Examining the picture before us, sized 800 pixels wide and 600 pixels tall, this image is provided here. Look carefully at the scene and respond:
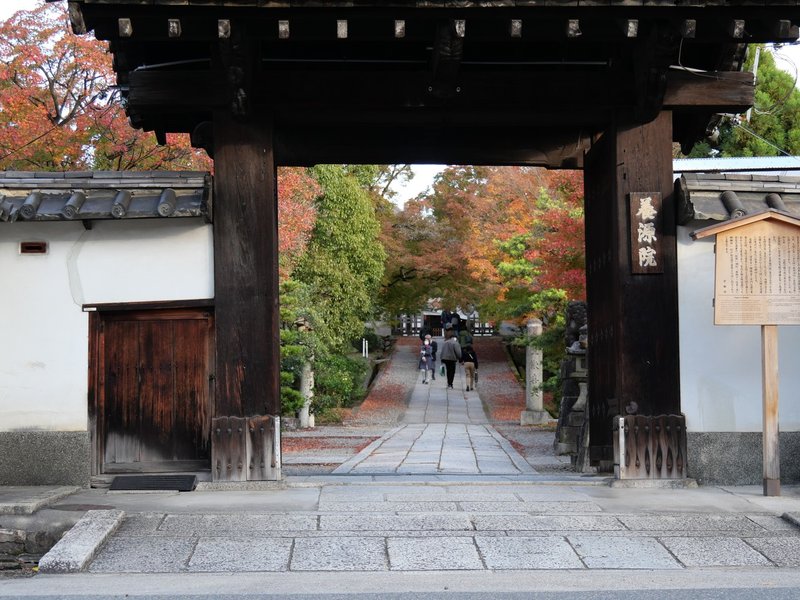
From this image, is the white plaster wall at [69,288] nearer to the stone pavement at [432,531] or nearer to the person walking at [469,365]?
the stone pavement at [432,531]

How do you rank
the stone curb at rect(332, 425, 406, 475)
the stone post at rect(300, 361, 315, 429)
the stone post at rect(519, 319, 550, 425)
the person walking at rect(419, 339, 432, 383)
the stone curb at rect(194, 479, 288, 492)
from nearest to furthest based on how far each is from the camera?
1. the stone curb at rect(194, 479, 288, 492)
2. the stone curb at rect(332, 425, 406, 475)
3. the stone post at rect(300, 361, 315, 429)
4. the stone post at rect(519, 319, 550, 425)
5. the person walking at rect(419, 339, 432, 383)

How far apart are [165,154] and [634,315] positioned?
48.7 feet

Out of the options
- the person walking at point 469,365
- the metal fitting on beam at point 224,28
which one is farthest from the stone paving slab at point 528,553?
the person walking at point 469,365

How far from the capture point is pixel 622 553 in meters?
6.48

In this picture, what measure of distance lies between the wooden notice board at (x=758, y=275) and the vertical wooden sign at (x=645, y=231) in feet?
2.72

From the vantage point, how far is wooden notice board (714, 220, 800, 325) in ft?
27.6

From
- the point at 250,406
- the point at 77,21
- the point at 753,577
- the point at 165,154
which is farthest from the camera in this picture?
the point at 165,154

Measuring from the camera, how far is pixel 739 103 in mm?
9148

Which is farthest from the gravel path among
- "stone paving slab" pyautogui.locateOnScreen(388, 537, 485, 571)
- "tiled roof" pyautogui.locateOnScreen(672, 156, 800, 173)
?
"stone paving slab" pyautogui.locateOnScreen(388, 537, 485, 571)

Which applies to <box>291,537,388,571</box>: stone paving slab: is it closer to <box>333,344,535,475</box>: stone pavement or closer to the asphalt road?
the asphalt road

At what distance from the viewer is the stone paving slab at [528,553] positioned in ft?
20.4

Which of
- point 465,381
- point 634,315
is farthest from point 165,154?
point 465,381

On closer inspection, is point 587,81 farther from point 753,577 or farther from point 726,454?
point 753,577

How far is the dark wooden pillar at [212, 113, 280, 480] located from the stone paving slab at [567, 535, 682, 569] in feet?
10.9
